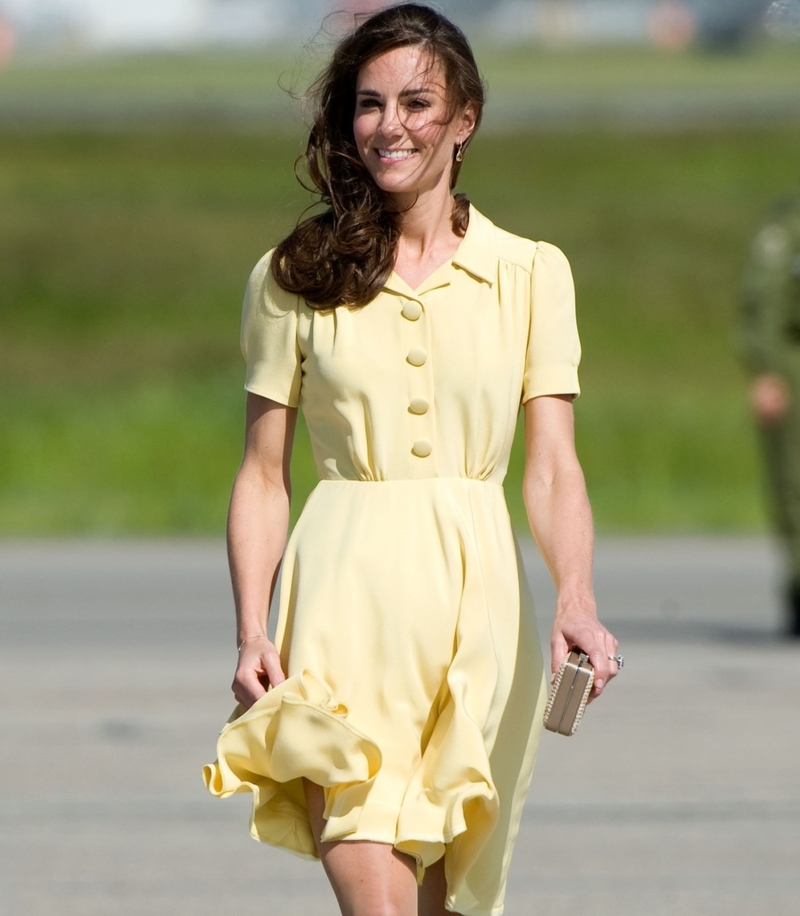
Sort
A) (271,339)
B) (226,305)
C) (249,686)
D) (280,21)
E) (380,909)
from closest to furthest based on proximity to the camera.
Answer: (380,909), (249,686), (271,339), (226,305), (280,21)

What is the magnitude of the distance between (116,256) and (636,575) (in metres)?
20.4

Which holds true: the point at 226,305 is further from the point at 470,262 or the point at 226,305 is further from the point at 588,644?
the point at 588,644

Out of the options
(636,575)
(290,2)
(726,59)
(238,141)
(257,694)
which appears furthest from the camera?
(290,2)

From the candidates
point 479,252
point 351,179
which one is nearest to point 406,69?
point 351,179

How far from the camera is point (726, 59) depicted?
61.0 meters

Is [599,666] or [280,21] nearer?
[599,666]

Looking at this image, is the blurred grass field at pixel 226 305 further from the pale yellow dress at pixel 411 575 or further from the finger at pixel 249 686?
the finger at pixel 249 686

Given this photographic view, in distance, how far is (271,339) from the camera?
323cm

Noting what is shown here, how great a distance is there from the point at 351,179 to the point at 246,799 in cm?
327

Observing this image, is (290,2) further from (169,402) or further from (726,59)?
(169,402)

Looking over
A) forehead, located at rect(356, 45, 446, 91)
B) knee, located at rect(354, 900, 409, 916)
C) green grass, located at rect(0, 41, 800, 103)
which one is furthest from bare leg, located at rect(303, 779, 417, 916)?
green grass, located at rect(0, 41, 800, 103)

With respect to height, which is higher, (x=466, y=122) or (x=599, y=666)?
(x=466, y=122)

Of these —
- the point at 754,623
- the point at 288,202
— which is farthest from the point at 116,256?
the point at 288,202

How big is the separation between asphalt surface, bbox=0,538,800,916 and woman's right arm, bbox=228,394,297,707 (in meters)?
1.83
